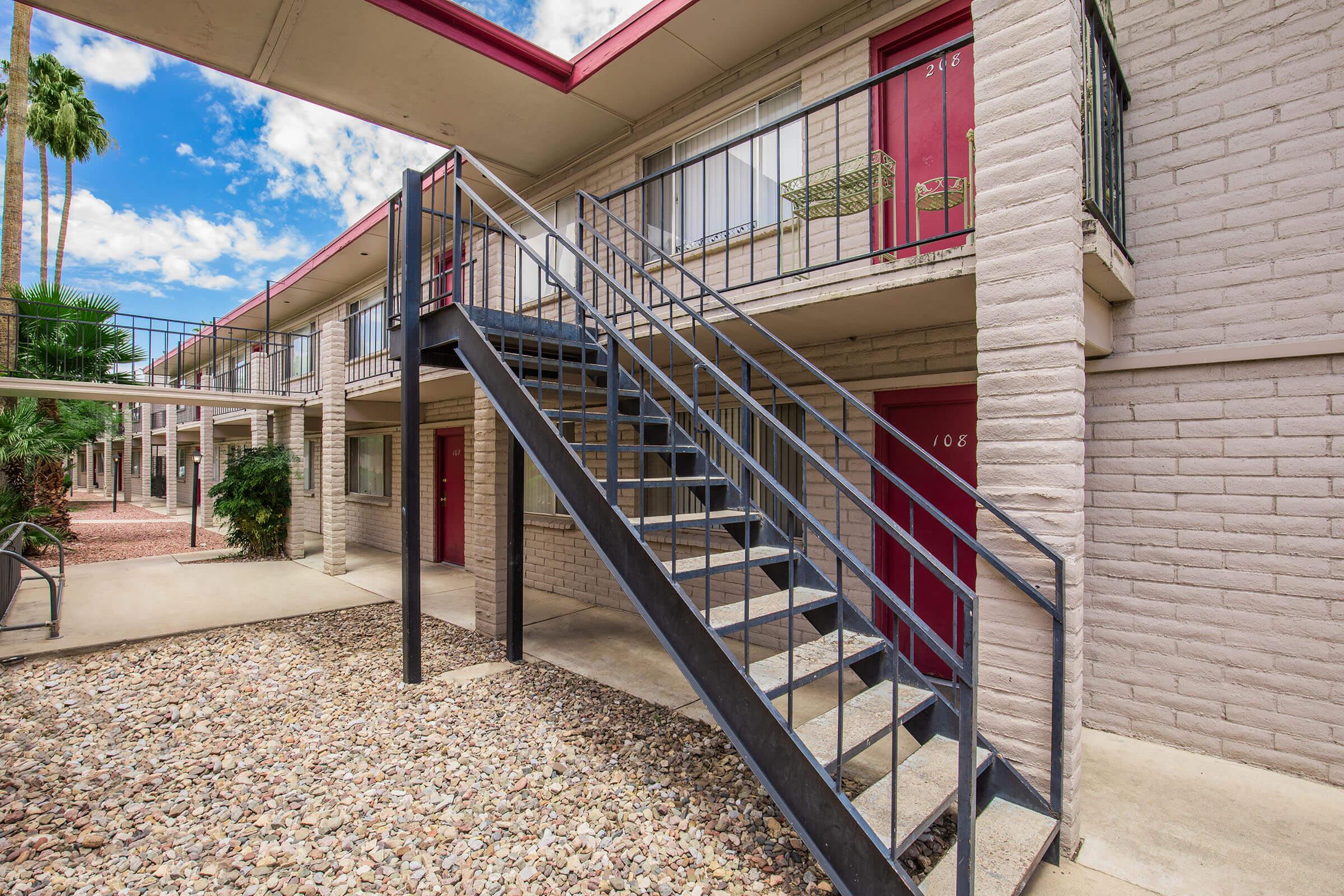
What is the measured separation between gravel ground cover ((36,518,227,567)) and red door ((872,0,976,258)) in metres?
12.0

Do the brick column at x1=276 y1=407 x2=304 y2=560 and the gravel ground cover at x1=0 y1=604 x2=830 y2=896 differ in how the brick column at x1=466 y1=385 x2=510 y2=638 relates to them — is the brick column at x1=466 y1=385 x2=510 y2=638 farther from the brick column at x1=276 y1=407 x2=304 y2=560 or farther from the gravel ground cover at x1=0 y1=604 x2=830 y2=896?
the brick column at x1=276 y1=407 x2=304 y2=560

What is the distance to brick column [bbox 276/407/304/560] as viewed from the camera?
32.7 feet

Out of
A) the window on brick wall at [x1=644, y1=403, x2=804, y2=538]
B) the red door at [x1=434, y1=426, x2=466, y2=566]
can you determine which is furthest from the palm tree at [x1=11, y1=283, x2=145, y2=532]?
the window on brick wall at [x1=644, y1=403, x2=804, y2=538]

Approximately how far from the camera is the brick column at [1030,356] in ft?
8.10

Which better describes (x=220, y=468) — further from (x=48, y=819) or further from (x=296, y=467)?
(x=48, y=819)

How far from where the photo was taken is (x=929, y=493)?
435cm

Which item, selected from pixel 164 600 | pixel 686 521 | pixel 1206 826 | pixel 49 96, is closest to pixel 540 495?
pixel 164 600

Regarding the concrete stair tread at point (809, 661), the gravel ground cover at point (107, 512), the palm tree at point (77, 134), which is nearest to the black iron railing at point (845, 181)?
the concrete stair tread at point (809, 661)

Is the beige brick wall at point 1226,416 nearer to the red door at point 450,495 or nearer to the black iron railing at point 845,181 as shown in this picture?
the black iron railing at point 845,181

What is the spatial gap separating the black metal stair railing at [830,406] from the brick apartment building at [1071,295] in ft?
0.17

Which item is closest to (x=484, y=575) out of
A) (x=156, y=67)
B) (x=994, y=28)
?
(x=994, y=28)

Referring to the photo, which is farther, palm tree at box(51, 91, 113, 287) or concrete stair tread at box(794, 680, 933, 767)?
palm tree at box(51, 91, 113, 287)

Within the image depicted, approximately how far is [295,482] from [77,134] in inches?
471

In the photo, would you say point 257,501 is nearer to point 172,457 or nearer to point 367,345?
point 367,345
